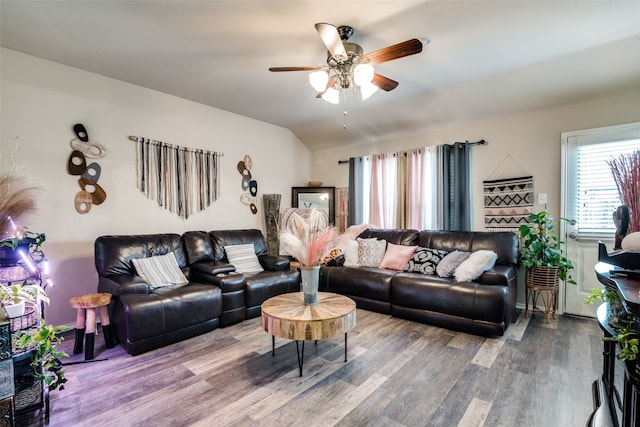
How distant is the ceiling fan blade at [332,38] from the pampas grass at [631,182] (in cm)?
181

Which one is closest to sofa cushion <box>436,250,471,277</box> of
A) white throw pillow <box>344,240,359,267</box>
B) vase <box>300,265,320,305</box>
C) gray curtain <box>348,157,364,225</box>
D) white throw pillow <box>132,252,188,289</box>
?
white throw pillow <box>344,240,359,267</box>

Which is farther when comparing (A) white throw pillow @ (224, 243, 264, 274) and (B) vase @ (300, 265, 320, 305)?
(A) white throw pillow @ (224, 243, 264, 274)

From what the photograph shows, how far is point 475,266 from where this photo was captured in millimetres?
3166

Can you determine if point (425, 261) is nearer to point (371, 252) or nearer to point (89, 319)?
point (371, 252)

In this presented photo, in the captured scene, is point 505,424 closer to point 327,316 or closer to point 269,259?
point 327,316

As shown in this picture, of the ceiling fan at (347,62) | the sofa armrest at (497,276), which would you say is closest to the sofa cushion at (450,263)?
the sofa armrest at (497,276)

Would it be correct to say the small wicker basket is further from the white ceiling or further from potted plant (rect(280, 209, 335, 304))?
potted plant (rect(280, 209, 335, 304))

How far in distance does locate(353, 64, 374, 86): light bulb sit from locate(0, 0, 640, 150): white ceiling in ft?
1.24

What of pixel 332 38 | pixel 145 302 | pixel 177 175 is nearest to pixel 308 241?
pixel 332 38

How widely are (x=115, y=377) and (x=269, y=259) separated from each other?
2032 mm

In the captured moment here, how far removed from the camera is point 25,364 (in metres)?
1.75

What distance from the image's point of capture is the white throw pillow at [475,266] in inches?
124

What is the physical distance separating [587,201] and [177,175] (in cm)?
498

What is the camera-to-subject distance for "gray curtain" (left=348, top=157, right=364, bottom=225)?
16.9 ft
